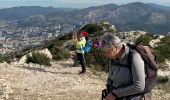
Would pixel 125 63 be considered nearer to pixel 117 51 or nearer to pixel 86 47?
pixel 117 51

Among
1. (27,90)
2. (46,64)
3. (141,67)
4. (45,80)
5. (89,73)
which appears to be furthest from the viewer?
(46,64)

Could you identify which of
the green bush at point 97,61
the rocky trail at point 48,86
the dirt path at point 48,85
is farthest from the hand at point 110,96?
the green bush at point 97,61

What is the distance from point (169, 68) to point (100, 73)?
4.27 metres

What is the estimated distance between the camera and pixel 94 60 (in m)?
20.3

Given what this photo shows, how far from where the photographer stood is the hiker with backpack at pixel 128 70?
542 centimetres

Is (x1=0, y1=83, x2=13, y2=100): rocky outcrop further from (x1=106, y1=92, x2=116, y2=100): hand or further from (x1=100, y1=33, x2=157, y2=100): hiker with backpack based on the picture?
(x1=100, y1=33, x2=157, y2=100): hiker with backpack

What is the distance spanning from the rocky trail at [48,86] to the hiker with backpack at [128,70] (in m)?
6.58

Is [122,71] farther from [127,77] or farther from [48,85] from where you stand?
[48,85]

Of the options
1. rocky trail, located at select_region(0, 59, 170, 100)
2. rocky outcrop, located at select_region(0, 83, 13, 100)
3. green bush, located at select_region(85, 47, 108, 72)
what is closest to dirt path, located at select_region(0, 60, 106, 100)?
rocky trail, located at select_region(0, 59, 170, 100)

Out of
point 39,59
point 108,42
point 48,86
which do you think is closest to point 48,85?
point 48,86

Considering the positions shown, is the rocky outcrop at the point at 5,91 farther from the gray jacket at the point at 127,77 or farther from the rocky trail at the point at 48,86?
the gray jacket at the point at 127,77

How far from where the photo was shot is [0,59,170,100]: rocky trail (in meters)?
12.5

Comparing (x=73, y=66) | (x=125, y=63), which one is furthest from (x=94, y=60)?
(x=125, y=63)

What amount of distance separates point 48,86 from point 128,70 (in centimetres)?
862
